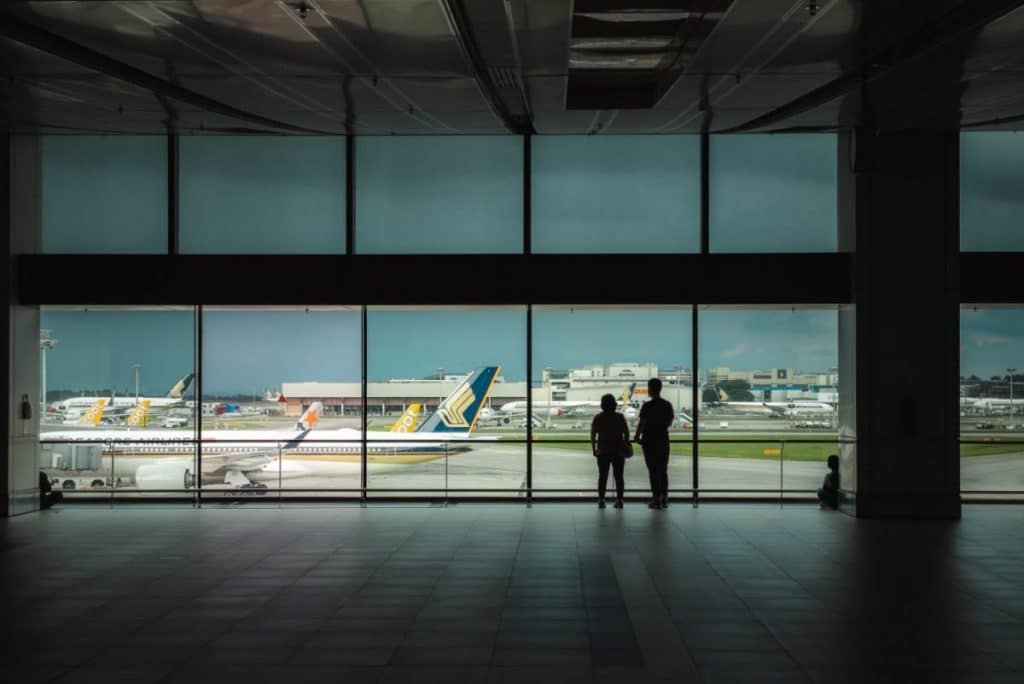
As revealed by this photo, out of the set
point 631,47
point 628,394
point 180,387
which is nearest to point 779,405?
point 628,394

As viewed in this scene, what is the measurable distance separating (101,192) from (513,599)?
347 inches

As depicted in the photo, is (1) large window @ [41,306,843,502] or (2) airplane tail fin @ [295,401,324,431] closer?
(1) large window @ [41,306,843,502]

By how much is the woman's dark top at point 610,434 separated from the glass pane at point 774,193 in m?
2.67

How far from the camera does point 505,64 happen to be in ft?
26.0

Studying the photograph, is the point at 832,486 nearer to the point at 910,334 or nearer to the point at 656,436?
the point at 910,334

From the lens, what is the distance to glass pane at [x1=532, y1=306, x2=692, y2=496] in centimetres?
1221

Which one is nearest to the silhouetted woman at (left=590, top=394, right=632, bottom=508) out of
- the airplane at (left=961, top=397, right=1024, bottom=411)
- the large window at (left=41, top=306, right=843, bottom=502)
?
the large window at (left=41, top=306, right=843, bottom=502)

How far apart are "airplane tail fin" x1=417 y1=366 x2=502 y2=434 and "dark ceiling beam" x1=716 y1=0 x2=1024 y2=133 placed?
5899 millimetres

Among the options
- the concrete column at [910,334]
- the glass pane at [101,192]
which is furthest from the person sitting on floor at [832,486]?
the glass pane at [101,192]

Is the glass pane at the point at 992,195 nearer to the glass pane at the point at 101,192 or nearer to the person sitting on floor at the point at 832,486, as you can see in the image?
the person sitting on floor at the point at 832,486

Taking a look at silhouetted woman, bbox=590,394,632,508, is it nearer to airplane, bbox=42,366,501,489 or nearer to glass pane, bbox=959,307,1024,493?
airplane, bbox=42,366,501,489

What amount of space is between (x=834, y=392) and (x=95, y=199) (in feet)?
33.8

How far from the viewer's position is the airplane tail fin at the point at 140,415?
13.1 metres

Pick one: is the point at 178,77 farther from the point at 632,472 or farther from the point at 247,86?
the point at 632,472
